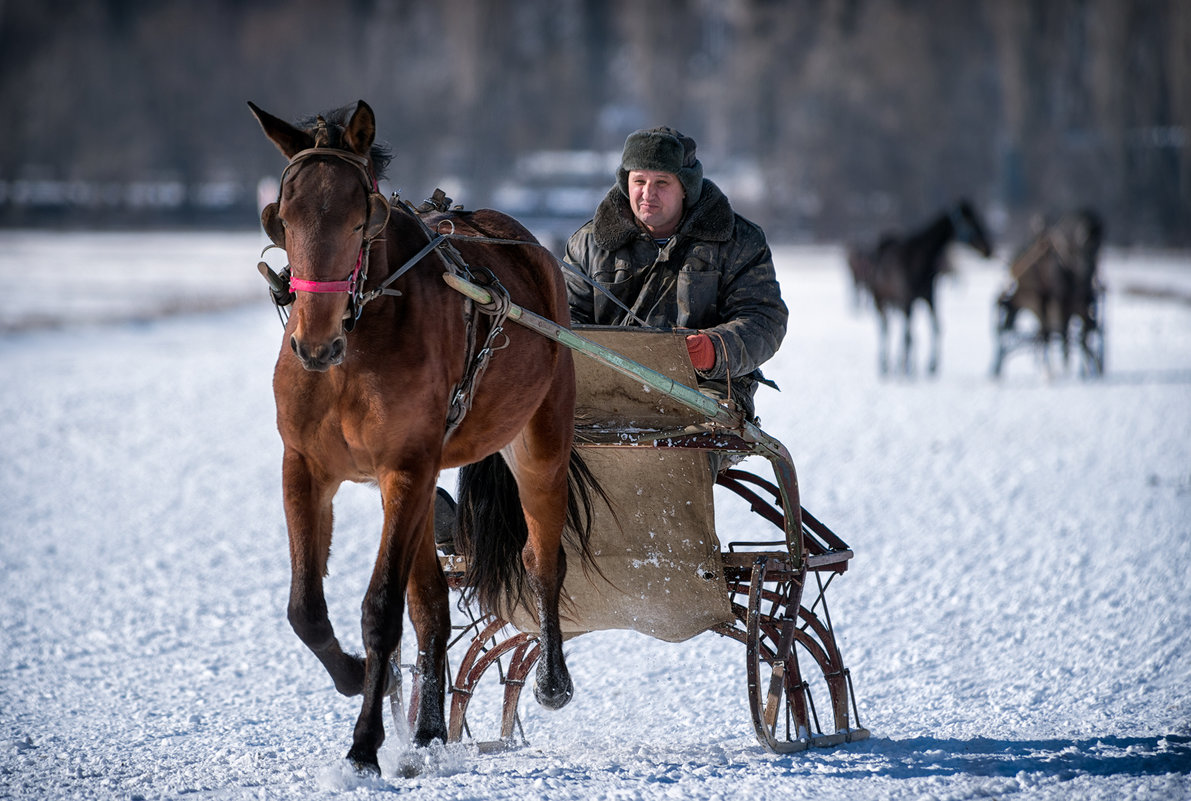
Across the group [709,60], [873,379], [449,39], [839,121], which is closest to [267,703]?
[873,379]

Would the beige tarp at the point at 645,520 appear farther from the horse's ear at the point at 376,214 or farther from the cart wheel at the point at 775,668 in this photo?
the horse's ear at the point at 376,214

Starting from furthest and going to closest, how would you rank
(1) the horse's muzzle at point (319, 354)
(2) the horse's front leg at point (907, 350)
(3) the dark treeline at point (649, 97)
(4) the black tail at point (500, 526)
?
(3) the dark treeline at point (649, 97)
(2) the horse's front leg at point (907, 350)
(4) the black tail at point (500, 526)
(1) the horse's muzzle at point (319, 354)

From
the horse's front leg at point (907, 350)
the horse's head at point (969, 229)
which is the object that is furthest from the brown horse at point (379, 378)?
the horse's head at point (969, 229)

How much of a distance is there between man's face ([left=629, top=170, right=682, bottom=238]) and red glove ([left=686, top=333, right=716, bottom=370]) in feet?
1.69

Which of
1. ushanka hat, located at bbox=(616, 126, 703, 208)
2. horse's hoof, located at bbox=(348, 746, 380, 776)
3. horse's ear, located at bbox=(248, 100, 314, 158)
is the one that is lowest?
horse's hoof, located at bbox=(348, 746, 380, 776)

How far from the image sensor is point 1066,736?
3760 millimetres

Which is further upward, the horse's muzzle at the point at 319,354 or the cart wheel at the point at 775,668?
the horse's muzzle at the point at 319,354

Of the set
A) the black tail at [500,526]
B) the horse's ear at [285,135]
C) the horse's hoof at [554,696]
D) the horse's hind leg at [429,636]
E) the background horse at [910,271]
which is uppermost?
the background horse at [910,271]

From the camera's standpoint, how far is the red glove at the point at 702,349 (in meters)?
3.80

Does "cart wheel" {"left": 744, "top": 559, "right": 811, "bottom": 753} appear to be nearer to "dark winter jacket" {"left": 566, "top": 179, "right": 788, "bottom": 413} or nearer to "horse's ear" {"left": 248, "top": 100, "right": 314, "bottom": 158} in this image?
"dark winter jacket" {"left": 566, "top": 179, "right": 788, "bottom": 413}

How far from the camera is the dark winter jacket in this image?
3908 mm

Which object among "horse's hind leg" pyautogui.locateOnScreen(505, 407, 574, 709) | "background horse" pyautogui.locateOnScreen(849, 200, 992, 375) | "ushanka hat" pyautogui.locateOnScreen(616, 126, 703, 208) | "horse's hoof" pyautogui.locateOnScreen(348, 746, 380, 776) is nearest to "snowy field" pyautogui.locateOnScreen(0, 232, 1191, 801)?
"horse's hoof" pyautogui.locateOnScreen(348, 746, 380, 776)

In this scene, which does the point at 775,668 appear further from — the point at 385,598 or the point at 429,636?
the point at 385,598

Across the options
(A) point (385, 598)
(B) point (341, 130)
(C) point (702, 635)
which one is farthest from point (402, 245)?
(C) point (702, 635)
